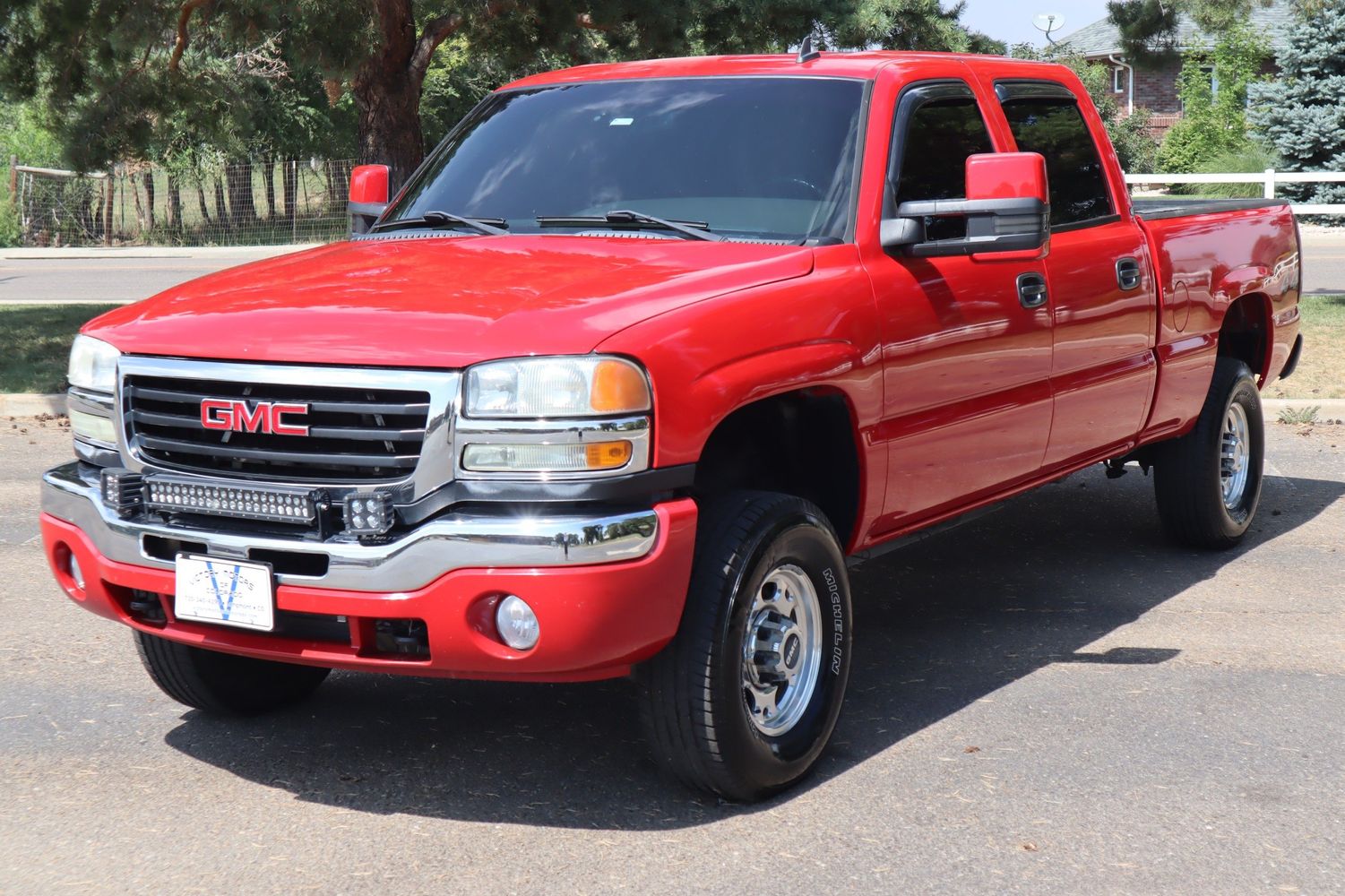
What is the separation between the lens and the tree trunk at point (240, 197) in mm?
33031

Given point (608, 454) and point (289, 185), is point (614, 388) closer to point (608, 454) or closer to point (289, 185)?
point (608, 454)

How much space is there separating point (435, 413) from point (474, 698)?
66.5 inches

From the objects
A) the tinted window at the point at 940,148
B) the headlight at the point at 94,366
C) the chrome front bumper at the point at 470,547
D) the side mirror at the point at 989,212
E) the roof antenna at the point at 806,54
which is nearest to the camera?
the chrome front bumper at the point at 470,547

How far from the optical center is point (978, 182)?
4.69 meters

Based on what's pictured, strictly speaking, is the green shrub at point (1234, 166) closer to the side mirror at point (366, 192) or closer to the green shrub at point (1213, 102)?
the green shrub at point (1213, 102)

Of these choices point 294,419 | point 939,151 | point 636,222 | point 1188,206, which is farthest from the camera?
point 1188,206

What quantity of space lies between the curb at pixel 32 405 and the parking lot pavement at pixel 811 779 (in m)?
5.11

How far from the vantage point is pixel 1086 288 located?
18.9ft

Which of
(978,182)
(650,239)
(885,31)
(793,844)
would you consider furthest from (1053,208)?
(885,31)

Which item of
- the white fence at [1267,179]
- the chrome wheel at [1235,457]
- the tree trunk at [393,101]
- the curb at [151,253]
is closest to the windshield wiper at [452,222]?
the chrome wheel at [1235,457]

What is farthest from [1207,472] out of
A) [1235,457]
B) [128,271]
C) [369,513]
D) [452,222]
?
[128,271]

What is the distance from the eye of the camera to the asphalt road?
65.5ft

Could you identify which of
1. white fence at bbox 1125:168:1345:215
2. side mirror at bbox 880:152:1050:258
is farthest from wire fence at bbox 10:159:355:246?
side mirror at bbox 880:152:1050:258

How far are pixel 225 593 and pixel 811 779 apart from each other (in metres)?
1.65
